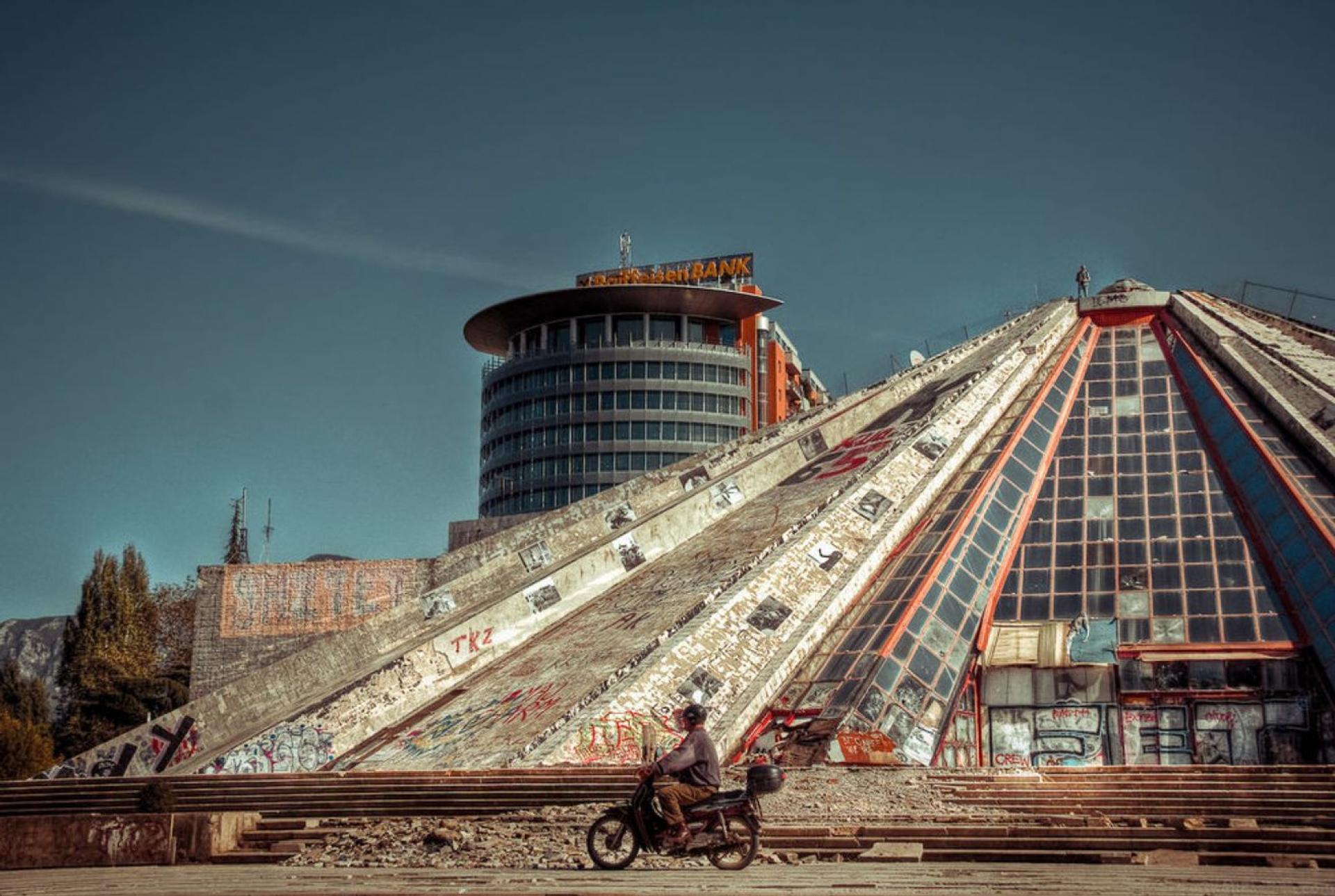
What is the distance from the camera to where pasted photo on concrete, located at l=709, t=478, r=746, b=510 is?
33.8 m

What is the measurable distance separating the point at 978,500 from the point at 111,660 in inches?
1140

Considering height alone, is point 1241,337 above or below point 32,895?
above

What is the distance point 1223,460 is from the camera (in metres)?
29.5

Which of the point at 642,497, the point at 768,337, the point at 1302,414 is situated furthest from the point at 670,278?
the point at 1302,414

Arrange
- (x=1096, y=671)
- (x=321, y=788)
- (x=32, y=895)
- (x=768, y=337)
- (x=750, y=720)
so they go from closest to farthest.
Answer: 1. (x=32, y=895)
2. (x=321, y=788)
3. (x=750, y=720)
4. (x=1096, y=671)
5. (x=768, y=337)

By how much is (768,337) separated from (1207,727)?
192 feet

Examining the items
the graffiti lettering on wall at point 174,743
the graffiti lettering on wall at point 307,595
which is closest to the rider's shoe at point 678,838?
the graffiti lettering on wall at point 174,743

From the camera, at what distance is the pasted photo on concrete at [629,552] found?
32.0 meters

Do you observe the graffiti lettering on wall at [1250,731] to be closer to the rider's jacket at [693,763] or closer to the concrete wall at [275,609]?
the rider's jacket at [693,763]

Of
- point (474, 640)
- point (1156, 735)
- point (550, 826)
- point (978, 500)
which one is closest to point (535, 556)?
point (474, 640)

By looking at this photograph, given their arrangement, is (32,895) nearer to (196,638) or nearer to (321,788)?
(321,788)

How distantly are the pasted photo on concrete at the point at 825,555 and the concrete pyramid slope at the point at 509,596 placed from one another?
0.98 m

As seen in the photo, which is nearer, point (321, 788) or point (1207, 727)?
point (321, 788)

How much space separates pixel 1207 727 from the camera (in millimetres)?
23719
